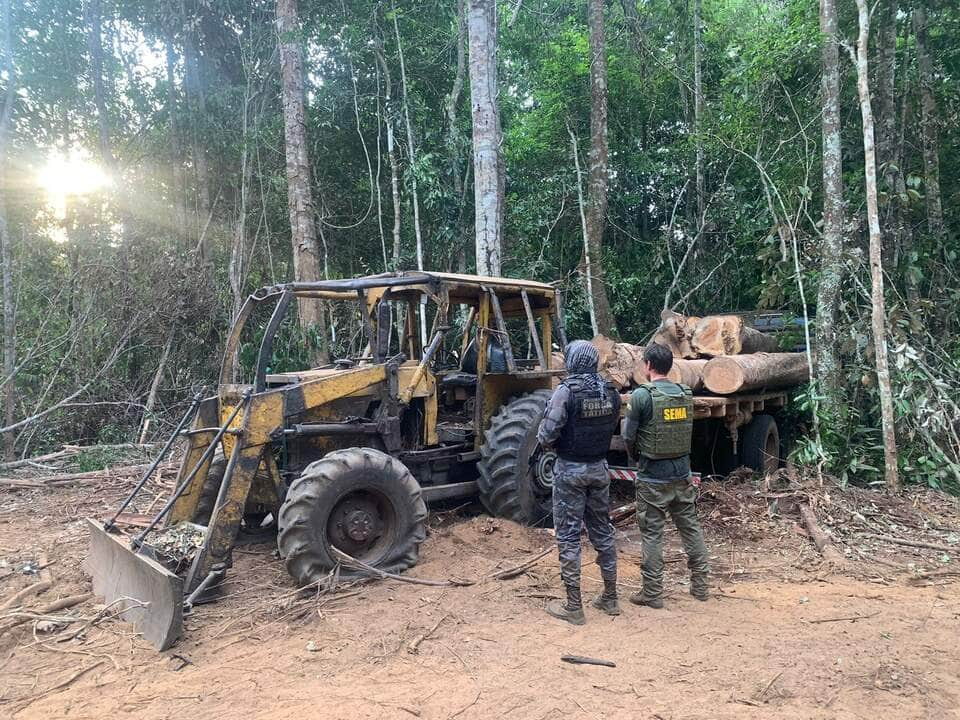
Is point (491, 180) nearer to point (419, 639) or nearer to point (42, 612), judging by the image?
point (419, 639)

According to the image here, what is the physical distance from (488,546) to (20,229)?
13.0 metres

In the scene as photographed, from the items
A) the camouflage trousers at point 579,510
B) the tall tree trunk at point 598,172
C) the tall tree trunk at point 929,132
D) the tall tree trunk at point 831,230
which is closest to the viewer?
the camouflage trousers at point 579,510

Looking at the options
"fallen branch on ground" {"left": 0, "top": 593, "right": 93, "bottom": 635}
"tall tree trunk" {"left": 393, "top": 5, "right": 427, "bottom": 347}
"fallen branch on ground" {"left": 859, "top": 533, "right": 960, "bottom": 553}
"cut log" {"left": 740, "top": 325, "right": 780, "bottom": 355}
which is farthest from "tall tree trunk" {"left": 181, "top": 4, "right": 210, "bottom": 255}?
"fallen branch on ground" {"left": 859, "top": 533, "right": 960, "bottom": 553}

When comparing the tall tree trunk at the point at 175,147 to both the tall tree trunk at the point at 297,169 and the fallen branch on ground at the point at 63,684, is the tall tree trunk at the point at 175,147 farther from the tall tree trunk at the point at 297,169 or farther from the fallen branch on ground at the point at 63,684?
the fallen branch on ground at the point at 63,684

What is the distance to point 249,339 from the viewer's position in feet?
42.0

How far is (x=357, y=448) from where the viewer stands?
16.9ft

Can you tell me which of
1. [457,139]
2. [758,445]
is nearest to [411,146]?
[457,139]

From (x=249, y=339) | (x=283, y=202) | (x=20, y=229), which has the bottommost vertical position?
(x=249, y=339)

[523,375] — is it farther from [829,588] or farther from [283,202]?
[283,202]

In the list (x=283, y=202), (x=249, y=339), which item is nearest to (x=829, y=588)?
(x=249, y=339)

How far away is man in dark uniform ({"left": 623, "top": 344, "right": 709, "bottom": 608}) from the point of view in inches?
181

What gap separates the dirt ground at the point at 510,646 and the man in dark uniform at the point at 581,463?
Answer: 0.36m

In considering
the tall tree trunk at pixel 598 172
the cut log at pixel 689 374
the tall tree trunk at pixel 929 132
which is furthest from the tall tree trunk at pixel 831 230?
the tall tree trunk at pixel 598 172

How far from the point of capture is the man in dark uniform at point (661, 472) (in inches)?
181
